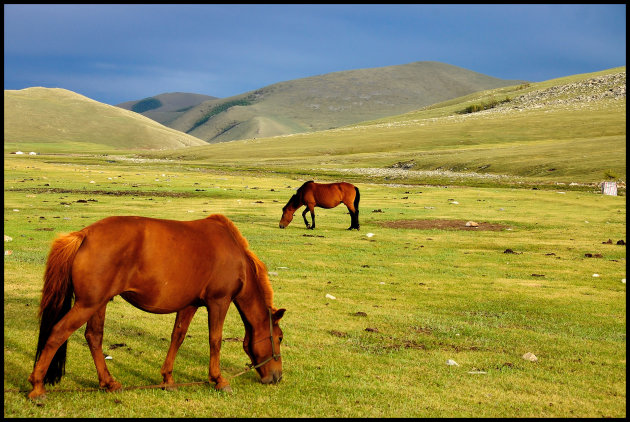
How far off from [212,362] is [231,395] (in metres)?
0.55

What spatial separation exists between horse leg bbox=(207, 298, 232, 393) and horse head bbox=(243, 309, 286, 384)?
0.51m

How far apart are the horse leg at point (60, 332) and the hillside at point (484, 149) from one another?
220ft

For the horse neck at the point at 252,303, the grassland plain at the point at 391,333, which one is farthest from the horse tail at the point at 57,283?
the horse neck at the point at 252,303

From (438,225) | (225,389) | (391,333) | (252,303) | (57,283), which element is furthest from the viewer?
(438,225)

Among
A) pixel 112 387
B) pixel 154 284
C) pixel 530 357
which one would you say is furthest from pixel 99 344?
pixel 530 357

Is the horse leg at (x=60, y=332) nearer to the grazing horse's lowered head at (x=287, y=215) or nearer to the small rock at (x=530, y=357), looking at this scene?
the small rock at (x=530, y=357)

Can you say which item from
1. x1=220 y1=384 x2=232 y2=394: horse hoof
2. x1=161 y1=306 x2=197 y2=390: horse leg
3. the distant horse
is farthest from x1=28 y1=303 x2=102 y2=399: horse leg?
the distant horse

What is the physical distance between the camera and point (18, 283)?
14.3m

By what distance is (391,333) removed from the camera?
12078 millimetres

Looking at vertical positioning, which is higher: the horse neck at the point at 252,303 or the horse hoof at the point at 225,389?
the horse neck at the point at 252,303

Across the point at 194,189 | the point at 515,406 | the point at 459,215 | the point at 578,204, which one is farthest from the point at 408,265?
the point at 194,189

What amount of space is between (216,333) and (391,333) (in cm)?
508

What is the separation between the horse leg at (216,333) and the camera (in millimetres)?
8070

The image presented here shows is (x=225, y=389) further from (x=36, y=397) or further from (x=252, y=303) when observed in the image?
(x=36, y=397)
